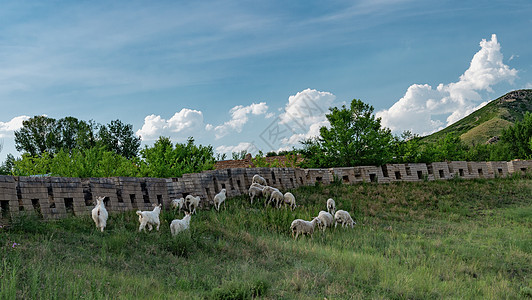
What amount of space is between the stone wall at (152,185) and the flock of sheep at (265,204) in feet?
2.73

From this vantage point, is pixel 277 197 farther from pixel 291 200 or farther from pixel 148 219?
pixel 148 219

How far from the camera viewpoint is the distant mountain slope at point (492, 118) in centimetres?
7988

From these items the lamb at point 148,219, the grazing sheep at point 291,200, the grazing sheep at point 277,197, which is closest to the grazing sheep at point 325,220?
the grazing sheep at point 291,200

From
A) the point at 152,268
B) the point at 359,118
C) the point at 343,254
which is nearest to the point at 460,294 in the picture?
the point at 343,254

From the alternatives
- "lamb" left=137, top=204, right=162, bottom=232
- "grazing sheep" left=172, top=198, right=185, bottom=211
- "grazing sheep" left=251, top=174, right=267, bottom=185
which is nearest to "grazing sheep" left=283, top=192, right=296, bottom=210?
"grazing sheep" left=251, top=174, right=267, bottom=185

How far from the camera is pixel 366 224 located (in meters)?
13.4

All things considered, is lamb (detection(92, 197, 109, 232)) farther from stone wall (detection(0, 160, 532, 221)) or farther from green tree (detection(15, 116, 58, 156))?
green tree (detection(15, 116, 58, 156))

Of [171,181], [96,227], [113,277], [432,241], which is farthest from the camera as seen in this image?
[171,181]

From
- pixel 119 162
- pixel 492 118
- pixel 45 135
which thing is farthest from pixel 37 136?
pixel 492 118

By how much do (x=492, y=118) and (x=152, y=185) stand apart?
9569 cm

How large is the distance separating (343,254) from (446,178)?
15994 mm

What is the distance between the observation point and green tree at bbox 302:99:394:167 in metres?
22.0

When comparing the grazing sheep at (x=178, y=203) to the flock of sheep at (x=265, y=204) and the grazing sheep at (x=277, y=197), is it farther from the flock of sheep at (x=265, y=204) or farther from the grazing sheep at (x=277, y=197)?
the grazing sheep at (x=277, y=197)

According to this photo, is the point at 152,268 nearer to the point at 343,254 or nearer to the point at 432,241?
the point at 343,254
